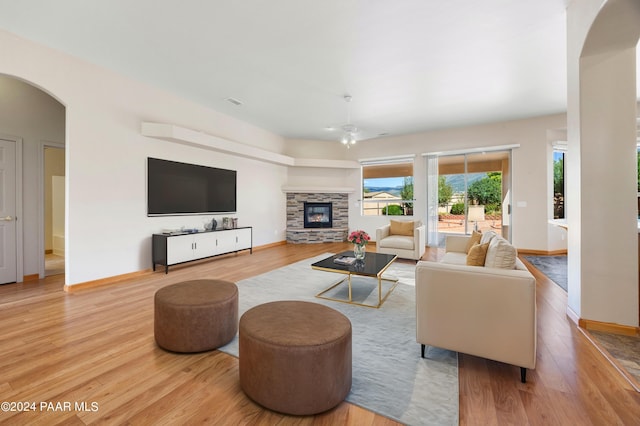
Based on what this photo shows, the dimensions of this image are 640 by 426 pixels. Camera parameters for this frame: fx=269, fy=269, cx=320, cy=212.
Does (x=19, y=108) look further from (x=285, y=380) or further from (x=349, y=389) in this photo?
(x=349, y=389)

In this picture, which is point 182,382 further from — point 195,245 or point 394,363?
point 195,245

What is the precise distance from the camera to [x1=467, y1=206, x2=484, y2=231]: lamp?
6.82 meters

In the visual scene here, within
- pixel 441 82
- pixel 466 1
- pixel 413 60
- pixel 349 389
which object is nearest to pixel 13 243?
pixel 349 389

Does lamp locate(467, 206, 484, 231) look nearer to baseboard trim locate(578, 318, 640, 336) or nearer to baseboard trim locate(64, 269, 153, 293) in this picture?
baseboard trim locate(578, 318, 640, 336)

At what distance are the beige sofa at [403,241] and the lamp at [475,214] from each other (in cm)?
214

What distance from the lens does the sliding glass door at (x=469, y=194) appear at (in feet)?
21.6

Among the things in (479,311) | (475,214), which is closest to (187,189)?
(479,311)

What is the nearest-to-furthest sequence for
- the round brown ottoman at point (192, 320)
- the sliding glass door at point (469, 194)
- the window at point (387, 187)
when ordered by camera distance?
1. the round brown ottoman at point (192, 320)
2. the sliding glass door at point (469, 194)
3. the window at point (387, 187)

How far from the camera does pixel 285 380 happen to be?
1.47m

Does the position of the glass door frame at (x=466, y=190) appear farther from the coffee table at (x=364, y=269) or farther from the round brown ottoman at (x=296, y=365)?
the round brown ottoman at (x=296, y=365)

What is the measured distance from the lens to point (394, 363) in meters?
1.98

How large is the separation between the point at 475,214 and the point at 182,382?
7129mm

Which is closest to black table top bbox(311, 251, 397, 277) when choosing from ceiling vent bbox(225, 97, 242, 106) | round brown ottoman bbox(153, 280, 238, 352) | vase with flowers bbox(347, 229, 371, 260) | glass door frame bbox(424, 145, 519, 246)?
vase with flowers bbox(347, 229, 371, 260)

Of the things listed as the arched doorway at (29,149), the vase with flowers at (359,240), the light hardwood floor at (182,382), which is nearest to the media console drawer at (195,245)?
the light hardwood floor at (182,382)
